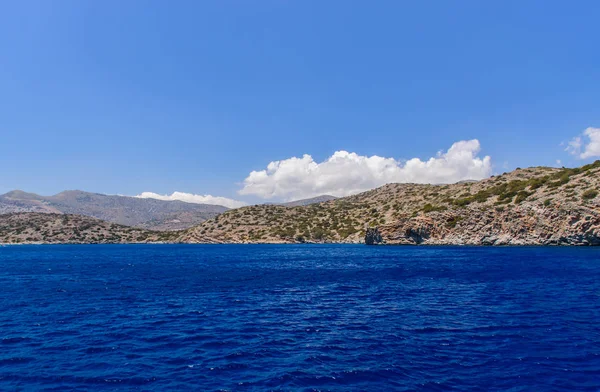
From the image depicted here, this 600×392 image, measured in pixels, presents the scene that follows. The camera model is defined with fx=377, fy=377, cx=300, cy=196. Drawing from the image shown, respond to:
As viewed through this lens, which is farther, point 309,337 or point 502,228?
point 502,228

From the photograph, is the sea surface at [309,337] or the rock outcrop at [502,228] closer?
the sea surface at [309,337]

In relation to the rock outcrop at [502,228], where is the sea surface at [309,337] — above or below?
below

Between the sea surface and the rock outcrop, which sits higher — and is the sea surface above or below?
below

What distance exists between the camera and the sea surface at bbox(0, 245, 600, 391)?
62.8 ft

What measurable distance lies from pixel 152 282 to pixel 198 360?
38.0m

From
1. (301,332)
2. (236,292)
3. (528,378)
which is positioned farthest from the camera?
(236,292)

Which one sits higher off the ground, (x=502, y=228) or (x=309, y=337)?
(x=502, y=228)

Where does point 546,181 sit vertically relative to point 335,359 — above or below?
above

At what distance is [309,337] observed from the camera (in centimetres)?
2645

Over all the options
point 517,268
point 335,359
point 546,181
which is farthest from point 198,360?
point 546,181

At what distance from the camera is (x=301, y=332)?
27.8 m

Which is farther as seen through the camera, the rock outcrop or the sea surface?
the rock outcrop

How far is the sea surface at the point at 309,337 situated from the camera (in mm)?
19141

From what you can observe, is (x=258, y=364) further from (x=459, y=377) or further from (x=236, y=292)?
(x=236, y=292)
